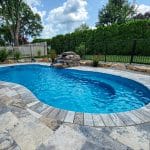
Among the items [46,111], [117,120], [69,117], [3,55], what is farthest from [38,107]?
[3,55]

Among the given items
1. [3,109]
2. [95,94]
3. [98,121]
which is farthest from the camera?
[95,94]

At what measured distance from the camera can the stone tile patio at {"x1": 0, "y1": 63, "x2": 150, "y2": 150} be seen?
7.12 ft

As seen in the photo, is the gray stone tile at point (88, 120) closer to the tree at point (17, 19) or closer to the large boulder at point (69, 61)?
the large boulder at point (69, 61)

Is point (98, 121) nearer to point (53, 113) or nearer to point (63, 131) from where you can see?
point (63, 131)

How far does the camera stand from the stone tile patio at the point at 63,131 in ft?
7.12

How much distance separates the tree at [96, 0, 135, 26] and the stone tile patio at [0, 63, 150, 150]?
927 inches

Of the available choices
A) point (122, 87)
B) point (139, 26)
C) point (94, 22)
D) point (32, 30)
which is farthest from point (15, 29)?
point (122, 87)

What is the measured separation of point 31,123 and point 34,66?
30.8 ft

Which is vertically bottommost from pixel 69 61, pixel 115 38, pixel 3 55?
pixel 69 61

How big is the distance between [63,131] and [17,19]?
67.4ft

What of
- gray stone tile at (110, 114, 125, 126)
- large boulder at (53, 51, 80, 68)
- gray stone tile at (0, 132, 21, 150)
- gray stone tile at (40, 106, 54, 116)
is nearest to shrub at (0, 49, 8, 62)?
large boulder at (53, 51, 80, 68)

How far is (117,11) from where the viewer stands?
79.3ft

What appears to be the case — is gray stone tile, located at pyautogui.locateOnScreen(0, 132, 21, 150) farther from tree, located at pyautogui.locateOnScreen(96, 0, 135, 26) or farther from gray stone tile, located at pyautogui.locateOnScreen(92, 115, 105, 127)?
tree, located at pyautogui.locateOnScreen(96, 0, 135, 26)

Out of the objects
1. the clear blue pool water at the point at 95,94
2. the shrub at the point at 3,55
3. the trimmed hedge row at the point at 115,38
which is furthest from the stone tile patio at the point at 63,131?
the shrub at the point at 3,55
